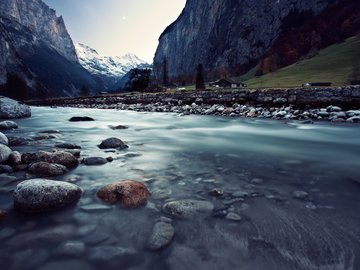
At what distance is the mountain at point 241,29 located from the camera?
10059cm

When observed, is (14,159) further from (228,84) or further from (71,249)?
(228,84)

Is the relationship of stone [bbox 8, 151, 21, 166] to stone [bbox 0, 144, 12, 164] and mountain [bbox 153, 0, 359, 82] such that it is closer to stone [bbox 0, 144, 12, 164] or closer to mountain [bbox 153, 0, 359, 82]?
stone [bbox 0, 144, 12, 164]

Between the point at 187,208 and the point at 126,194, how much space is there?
99cm

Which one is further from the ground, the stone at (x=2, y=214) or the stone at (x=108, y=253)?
the stone at (x=2, y=214)

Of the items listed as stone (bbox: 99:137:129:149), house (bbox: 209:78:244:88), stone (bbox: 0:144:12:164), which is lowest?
stone (bbox: 99:137:129:149)

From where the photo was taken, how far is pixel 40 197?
11.5ft

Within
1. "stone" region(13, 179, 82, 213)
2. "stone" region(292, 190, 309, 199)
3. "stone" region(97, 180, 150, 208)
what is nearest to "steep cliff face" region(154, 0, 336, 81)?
"stone" region(292, 190, 309, 199)

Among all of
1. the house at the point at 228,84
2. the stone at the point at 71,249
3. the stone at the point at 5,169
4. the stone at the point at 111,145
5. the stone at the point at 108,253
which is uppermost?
the house at the point at 228,84

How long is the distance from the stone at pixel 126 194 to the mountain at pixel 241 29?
10409 cm

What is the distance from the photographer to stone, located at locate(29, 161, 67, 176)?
491cm

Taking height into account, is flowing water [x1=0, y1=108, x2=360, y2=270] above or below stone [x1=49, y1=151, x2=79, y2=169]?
below

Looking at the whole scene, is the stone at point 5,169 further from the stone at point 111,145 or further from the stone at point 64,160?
the stone at point 111,145

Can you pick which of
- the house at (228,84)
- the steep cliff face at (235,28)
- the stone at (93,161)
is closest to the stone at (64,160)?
the stone at (93,161)

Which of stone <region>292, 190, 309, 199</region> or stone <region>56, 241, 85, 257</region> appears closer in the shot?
stone <region>56, 241, 85, 257</region>
